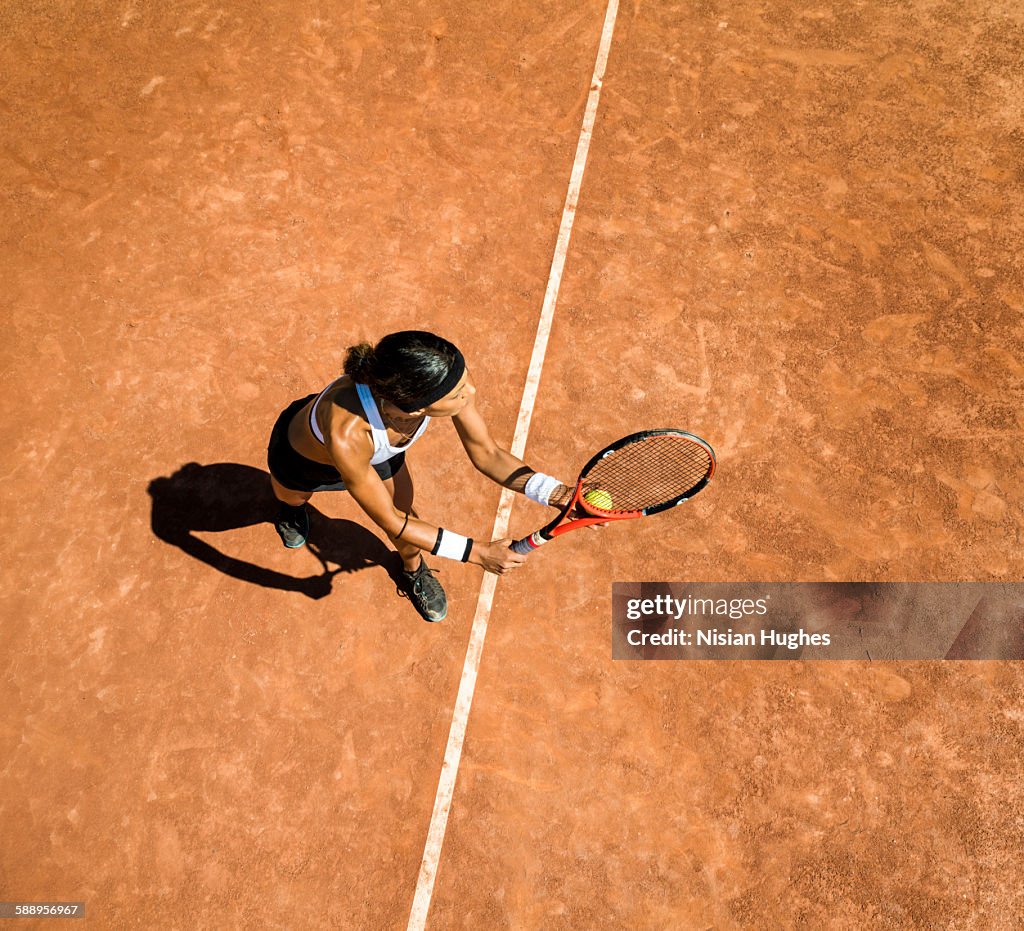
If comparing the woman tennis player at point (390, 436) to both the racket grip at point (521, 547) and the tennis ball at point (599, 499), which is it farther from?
the tennis ball at point (599, 499)

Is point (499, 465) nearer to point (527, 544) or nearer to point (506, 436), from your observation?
point (527, 544)

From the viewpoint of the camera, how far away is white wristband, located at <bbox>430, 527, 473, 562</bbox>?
3.89 meters

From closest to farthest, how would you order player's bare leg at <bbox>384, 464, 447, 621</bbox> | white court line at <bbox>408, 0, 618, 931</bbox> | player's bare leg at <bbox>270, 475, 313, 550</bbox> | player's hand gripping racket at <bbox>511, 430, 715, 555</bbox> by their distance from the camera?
player's hand gripping racket at <bbox>511, 430, 715, 555</bbox>
white court line at <bbox>408, 0, 618, 931</bbox>
player's bare leg at <bbox>384, 464, 447, 621</bbox>
player's bare leg at <bbox>270, 475, 313, 550</bbox>

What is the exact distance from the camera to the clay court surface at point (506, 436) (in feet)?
14.4

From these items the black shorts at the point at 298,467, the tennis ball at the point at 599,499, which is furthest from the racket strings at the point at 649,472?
the black shorts at the point at 298,467

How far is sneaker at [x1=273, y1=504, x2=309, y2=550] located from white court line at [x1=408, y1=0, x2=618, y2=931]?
4.12 feet

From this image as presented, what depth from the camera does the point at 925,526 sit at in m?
5.23

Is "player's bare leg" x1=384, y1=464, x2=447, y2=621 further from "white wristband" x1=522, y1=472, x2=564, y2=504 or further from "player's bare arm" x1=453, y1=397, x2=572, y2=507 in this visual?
"white wristband" x1=522, y1=472, x2=564, y2=504

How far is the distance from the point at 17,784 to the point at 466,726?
2681mm

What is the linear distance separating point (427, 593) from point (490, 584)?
45cm

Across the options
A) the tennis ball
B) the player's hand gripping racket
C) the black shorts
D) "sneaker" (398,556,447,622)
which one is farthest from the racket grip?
"sneaker" (398,556,447,622)

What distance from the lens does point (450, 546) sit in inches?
153

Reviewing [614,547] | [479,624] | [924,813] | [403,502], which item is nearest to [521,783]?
[479,624]
